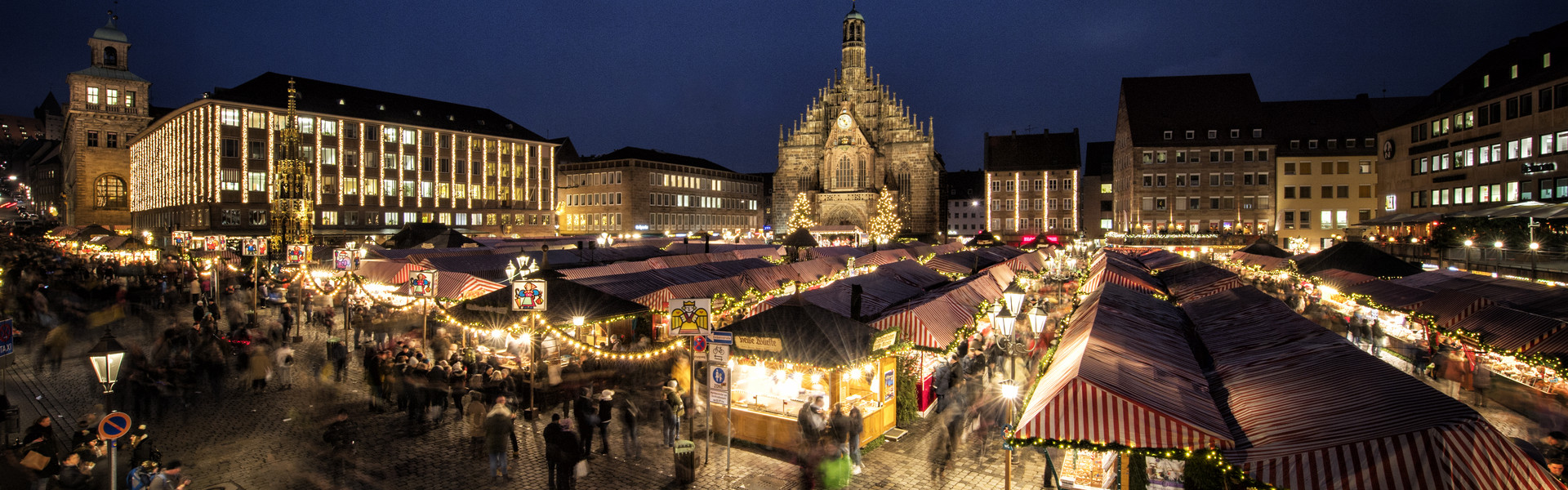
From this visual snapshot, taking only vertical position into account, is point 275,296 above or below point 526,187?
below

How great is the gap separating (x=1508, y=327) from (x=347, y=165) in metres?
58.6

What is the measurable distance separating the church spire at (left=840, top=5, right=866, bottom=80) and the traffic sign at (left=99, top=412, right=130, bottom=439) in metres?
65.3

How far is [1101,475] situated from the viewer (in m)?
7.60

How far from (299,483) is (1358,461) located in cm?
1056

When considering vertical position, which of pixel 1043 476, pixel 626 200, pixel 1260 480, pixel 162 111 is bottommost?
pixel 1043 476

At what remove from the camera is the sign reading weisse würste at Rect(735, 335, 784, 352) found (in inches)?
393

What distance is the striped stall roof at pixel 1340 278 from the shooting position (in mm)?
17266

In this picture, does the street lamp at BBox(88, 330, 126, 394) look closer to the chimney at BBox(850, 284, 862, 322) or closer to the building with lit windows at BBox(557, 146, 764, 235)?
the chimney at BBox(850, 284, 862, 322)

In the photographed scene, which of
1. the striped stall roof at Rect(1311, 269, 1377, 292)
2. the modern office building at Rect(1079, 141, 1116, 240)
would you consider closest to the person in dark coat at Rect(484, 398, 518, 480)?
the striped stall roof at Rect(1311, 269, 1377, 292)

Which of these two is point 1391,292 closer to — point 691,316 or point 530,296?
point 691,316

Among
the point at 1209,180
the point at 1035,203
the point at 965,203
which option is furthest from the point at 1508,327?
the point at 965,203

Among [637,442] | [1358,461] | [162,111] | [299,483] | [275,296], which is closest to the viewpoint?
[1358,461]

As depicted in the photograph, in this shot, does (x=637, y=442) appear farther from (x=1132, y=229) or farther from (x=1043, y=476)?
(x=1132, y=229)

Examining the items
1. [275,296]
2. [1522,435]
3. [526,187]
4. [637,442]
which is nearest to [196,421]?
[637,442]
